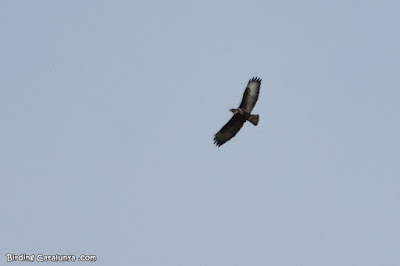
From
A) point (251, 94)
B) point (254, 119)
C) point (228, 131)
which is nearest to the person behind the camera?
point (254, 119)

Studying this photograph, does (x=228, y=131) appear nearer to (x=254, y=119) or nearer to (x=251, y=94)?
(x=254, y=119)

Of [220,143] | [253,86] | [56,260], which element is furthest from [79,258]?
[253,86]

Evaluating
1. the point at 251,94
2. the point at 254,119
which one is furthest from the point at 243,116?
the point at 251,94

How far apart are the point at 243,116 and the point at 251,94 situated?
5.07 ft

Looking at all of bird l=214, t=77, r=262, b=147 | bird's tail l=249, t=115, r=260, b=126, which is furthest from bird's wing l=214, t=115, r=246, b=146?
bird's tail l=249, t=115, r=260, b=126

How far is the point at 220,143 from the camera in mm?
34406

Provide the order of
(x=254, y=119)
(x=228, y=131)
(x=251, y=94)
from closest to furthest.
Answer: (x=254, y=119), (x=251, y=94), (x=228, y=131)

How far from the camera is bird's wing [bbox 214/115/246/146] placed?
33.7 metres

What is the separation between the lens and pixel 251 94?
33.4 metres

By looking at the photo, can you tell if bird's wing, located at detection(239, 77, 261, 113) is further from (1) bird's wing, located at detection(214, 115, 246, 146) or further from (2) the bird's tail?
(1) bird's wing, located at detection(214, 115, 246, 146)

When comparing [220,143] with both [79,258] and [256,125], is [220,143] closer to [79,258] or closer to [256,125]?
[256,125]

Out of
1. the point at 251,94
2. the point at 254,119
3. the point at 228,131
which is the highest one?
the point at 251,94

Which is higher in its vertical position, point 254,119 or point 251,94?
point 251,94

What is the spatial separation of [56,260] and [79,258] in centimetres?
146
